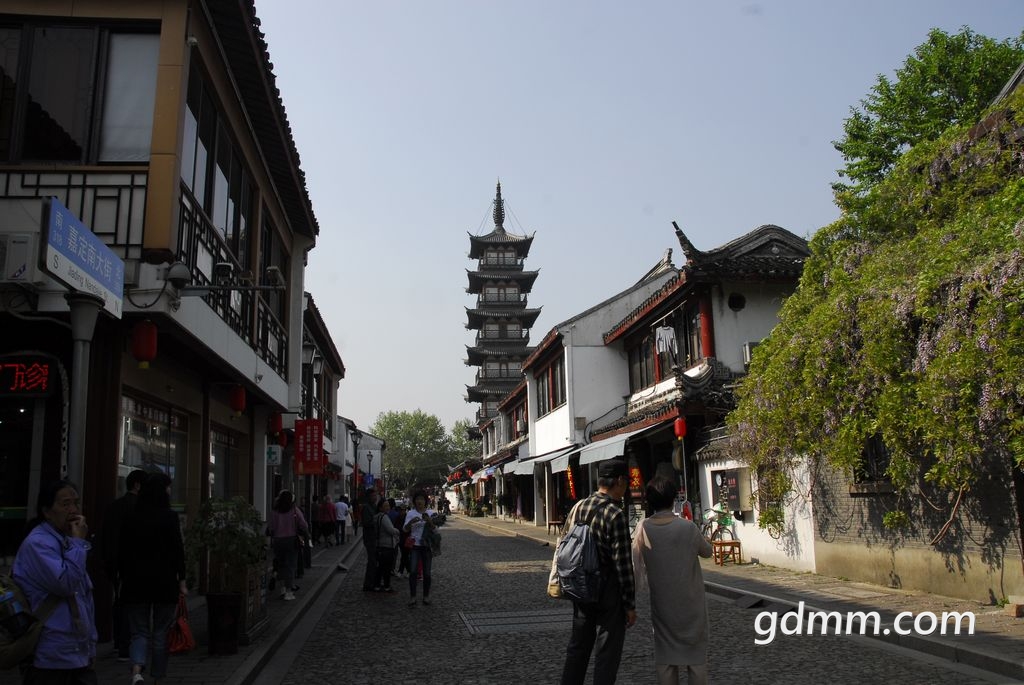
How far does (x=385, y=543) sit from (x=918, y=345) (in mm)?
8309

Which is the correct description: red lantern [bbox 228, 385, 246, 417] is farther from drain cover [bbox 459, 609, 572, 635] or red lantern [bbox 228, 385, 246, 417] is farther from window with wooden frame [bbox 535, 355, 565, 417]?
window with wooden frame [bbox 535, 355, 565, 417]

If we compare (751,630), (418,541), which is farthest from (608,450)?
(751,630)

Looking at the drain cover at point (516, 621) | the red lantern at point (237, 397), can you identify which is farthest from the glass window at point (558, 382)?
the drain cover at point (516, 621)

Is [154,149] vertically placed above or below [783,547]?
above

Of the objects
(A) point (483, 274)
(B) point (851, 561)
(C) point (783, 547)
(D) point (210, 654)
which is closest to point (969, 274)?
(B) point (851, 561)

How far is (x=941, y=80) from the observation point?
25078 millimetres

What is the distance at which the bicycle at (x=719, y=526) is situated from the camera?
16.8 meters

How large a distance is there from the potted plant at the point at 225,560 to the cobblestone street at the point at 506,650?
58 centimetres

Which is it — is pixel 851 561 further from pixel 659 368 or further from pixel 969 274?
pixel 659 368

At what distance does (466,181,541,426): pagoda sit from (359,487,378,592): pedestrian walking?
46122 millimetres

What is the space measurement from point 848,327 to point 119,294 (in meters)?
8.99

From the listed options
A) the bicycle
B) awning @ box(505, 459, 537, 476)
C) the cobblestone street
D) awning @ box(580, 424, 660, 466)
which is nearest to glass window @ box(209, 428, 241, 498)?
the cobblestone street

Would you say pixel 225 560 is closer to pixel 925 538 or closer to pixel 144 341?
pixel 144 341

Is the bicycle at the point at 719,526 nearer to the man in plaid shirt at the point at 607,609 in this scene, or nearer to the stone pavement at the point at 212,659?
the stone pavement at the point at 212,659
